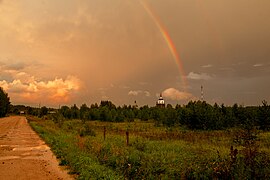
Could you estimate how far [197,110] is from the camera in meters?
46.7

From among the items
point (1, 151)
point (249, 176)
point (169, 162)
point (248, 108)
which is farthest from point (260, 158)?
point (248, 108)

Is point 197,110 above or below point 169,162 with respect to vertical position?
above

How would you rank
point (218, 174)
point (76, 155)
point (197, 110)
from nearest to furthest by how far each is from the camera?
point (218, 174) → point (76, 155) → point (197, 110)

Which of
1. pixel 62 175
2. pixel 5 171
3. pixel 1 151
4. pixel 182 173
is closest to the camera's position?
pixel 182 173

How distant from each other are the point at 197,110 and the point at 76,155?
34.7 meters

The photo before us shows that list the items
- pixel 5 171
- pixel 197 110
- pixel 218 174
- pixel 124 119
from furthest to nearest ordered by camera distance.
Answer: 1. pixel 124 119
2. pixel 197 110
3. pixel 5 171
4. pixel 218 174

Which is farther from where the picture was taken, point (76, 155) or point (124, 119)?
point (124, 119)

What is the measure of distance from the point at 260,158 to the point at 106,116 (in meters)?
69.3

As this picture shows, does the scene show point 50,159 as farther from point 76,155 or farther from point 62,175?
point 62,175

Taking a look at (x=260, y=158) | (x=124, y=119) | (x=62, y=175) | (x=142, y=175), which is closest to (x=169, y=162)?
(x=142, y=175)

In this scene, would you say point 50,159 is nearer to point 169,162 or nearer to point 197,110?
point 169,162

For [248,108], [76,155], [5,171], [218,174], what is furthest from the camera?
[248,108]

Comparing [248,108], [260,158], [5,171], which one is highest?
[248,108]

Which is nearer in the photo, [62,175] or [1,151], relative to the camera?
[62,175]
